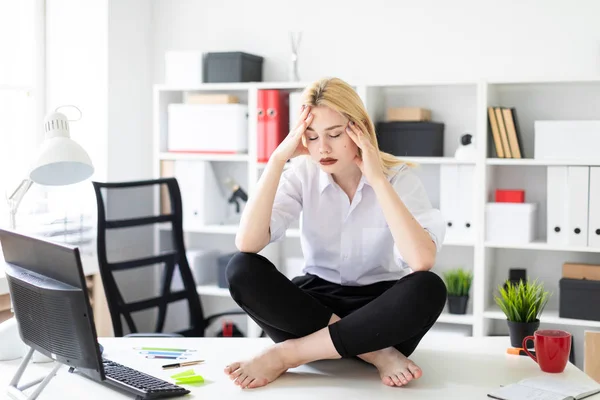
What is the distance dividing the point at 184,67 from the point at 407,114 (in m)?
1.19

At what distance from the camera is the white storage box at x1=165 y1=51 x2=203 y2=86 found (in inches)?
156

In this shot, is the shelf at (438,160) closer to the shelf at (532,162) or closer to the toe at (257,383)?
the shelf at (532,162)

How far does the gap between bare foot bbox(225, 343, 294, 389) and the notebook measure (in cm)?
56

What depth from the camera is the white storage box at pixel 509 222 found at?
11.3 ft

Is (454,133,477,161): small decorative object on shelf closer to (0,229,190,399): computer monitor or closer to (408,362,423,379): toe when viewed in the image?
(408,362,423,379): toe

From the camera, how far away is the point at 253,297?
2080mm

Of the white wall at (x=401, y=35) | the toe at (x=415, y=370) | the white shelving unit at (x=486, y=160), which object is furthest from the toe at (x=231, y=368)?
the white wall at (x=401, y=35)

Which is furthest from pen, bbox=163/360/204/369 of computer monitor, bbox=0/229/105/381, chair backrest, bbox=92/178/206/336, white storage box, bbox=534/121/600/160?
white storage box, bbox=534/121/600/160

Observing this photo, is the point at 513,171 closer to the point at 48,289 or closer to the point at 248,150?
the point at 248,150

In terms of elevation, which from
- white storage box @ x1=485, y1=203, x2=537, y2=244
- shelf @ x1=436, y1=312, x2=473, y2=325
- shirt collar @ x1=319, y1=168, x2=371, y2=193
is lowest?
shelf @ x1=436, y1=312, x2=473, y2=325

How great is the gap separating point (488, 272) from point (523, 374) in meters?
1.58

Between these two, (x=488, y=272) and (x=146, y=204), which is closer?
(x=488, y=272)

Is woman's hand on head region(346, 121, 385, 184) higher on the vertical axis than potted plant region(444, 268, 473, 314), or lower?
higher

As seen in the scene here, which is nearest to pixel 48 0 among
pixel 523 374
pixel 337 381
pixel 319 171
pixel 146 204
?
pixel 146 204
